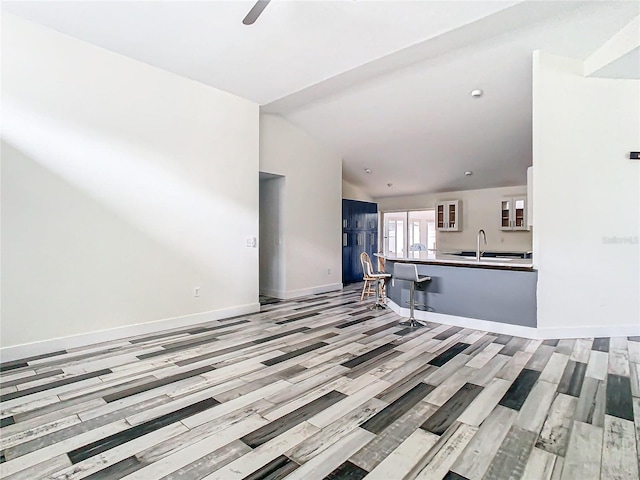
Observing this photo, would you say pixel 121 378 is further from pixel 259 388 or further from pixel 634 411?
pixel 634 411

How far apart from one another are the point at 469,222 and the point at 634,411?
22.3 ft

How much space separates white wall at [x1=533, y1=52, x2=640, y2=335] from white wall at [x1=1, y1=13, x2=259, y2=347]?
13.0 ft

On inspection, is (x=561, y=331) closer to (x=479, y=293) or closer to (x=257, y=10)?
(x=479, y=293)

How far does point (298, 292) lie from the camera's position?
675cm

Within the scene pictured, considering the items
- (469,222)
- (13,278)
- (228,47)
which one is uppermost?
(228,47)

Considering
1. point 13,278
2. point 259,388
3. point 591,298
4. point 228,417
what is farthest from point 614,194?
point 13,278

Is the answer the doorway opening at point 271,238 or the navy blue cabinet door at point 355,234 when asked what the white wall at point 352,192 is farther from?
the doorway opening at point 271,238

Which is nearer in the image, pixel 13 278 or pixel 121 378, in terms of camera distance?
pixel 121 378

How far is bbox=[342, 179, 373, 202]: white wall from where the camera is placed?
30.9 feet

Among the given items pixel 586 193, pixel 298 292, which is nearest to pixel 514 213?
pixel 586 193

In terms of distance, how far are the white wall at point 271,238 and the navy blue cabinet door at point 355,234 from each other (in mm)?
2156

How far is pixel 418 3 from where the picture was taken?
3197mm

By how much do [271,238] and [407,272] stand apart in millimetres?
3086

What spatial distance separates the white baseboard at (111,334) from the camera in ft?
10.8
